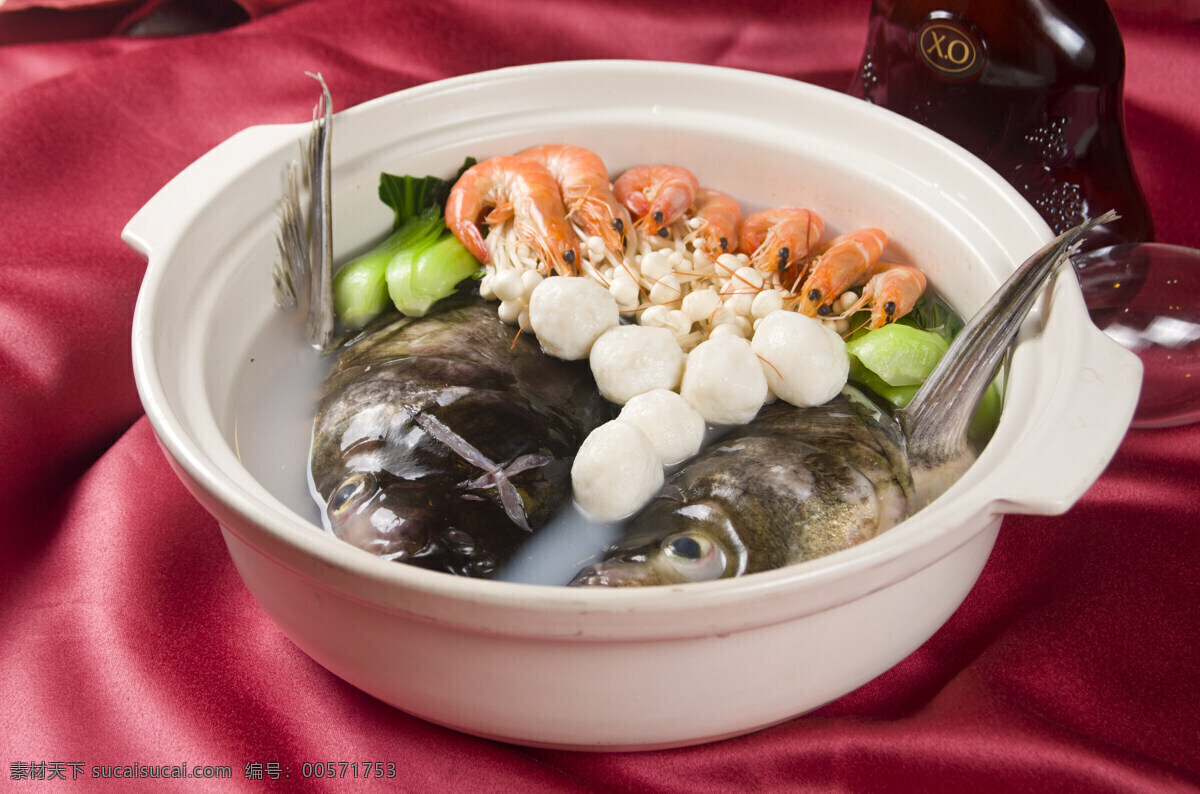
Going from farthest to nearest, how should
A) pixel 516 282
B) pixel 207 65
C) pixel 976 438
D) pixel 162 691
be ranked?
pixel 207 65 < pixel 516 282 < pixel 976 438 < pixel 162 691

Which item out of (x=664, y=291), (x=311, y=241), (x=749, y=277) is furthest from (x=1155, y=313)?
(x=311, y=241)

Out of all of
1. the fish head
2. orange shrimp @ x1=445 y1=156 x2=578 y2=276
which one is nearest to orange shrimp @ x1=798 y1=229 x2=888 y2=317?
orange shrimp @ x1=445 y1=156 x2=578 y2=276

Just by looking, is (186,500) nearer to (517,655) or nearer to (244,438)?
(244,438)

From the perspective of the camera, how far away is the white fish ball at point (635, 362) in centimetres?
111

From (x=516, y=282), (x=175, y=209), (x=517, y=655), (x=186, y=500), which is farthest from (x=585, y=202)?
(x=517, y=655)

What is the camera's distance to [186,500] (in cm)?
124

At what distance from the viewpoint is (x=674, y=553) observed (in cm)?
90

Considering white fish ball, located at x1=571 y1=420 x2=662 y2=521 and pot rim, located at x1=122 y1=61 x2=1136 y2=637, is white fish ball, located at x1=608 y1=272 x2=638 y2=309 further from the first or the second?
pot rim, located at x1=122 y1=61 x2=1136 y2=637

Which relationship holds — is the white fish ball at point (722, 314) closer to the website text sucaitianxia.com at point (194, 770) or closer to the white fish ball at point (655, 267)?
the white fish ball at point (655, 267)

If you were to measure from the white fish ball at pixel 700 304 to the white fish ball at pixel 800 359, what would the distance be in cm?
11

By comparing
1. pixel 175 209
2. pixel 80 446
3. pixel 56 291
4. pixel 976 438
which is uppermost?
pixel 175 209

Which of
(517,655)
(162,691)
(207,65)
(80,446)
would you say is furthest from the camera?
(207,65)

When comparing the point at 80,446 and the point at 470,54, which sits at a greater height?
the point at 470,54

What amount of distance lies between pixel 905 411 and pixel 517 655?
0.57 meters
